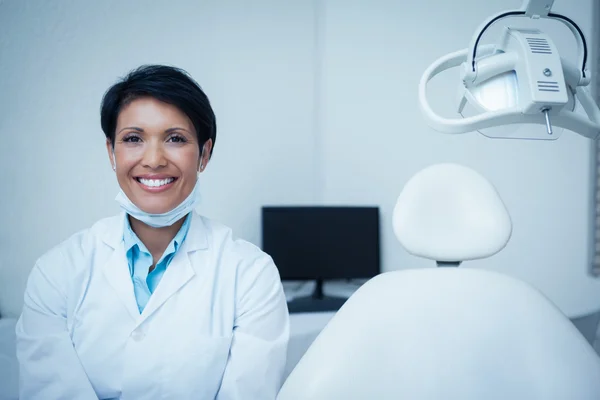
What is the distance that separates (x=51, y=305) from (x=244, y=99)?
1257 mm

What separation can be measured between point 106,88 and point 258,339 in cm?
121

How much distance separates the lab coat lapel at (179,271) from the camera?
93 centimetres

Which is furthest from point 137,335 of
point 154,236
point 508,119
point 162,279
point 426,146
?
point 426,146

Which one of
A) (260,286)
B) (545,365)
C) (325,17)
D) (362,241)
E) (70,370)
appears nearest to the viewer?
(545,365)

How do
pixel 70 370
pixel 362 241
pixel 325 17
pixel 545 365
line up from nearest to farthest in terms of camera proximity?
pixel 545 365 < pixel 70 370 < pixel 362 241 < pixel 325 17

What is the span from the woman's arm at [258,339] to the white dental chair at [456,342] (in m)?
0.23

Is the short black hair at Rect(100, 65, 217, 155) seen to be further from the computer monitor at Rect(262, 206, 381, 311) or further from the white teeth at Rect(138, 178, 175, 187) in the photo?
the computer monitor at Rect(262, 206, 381, 311)

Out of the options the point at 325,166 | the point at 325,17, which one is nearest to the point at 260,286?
the point at 325,166

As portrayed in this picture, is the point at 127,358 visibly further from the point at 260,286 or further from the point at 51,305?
the point at 260,286

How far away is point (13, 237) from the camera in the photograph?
1451 millimetres

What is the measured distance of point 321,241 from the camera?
1.89 meters

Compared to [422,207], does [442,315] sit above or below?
below

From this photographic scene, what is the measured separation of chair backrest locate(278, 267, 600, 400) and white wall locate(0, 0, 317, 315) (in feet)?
3.99

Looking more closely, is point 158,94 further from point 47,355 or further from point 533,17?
point 533,17
